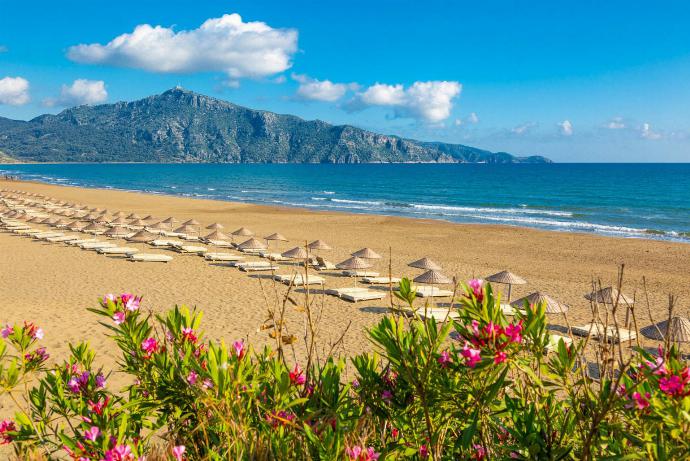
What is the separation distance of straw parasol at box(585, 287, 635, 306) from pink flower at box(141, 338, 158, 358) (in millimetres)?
2146

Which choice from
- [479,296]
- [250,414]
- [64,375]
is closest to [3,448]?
[64,375]

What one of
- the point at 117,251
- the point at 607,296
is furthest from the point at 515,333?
the point at 117,251

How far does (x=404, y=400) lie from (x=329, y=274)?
1577cm

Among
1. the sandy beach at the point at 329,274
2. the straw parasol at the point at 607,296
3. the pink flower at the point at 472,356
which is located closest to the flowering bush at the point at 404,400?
the pink flower at the point at 472,356

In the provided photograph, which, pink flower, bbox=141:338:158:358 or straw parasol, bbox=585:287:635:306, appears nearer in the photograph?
straw parasol, bbox=585:287:635:306

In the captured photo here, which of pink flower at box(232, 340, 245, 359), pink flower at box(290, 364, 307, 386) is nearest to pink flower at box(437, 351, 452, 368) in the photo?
pink flower at box(290, 364, 307, 386)

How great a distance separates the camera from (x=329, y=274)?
59.8ft

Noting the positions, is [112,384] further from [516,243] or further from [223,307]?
[516,243]

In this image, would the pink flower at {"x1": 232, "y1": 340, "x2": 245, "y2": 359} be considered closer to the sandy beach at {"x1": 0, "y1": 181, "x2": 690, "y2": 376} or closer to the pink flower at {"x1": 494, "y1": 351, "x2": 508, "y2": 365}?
the pink flower at {"x1": 494, "y1": 351, "x2": 508, "y2": 365}

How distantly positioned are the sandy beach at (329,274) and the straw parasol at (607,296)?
1.09 meters

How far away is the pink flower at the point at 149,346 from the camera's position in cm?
274

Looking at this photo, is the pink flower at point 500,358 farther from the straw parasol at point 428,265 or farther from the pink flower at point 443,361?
the straw parasol at point 428,265

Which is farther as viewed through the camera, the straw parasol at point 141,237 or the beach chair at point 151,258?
the straw parasol at point 141,237

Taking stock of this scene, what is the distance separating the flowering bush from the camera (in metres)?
1.84
